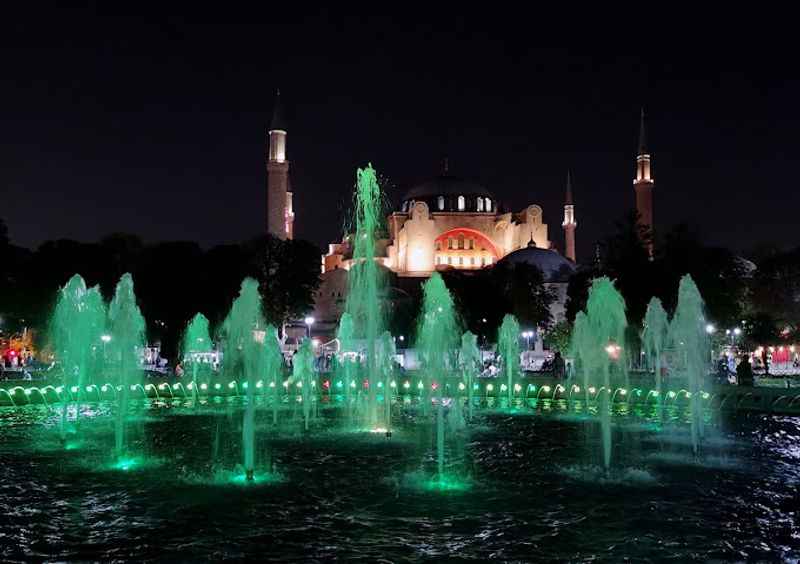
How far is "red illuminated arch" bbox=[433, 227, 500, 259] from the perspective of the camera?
79.2 meters

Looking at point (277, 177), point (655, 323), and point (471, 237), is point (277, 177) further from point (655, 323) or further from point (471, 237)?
point (655, 323)

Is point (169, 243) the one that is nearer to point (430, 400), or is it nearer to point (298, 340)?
point (298, 340)

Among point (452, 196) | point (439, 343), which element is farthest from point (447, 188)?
point (439, 343)

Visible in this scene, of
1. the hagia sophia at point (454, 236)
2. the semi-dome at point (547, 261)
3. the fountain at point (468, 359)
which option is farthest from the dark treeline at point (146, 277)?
the semi-dome at point (547, 261)

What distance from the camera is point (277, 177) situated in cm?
6256

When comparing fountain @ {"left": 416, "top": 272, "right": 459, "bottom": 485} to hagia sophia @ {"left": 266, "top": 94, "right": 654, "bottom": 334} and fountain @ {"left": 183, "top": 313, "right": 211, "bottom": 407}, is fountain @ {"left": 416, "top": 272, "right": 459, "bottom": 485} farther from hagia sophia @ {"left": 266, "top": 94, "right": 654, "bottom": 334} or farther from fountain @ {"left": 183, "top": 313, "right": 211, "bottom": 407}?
hagia sophia @ {"left": 266, "top": 94, "right": 654, "bottom": 334}

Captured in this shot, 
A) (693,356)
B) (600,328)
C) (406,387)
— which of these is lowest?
(406,387)

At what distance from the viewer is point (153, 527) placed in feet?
28.2

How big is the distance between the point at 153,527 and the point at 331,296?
60052 millimetres

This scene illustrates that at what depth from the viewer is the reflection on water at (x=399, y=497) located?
26.1 feet

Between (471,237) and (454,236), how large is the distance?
178 cm

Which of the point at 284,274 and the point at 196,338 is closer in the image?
the point at 196,338

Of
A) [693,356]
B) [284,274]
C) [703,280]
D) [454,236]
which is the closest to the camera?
[693,356]

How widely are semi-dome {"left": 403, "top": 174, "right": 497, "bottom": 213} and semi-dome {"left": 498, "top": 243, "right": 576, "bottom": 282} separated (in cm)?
1347
